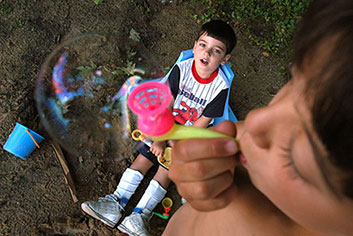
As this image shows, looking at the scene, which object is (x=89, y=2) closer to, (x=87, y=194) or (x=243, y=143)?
(x=87, y=194)

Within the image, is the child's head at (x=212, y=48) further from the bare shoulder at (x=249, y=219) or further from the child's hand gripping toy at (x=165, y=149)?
the bare shoulder at (x=249, y=219)

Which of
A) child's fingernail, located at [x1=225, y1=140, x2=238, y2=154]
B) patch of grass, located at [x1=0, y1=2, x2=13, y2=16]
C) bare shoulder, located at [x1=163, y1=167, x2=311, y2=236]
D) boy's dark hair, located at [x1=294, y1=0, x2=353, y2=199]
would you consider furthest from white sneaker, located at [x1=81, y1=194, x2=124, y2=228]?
patch of grass, located at [x1=0, y1=2, x2=13, y2=16]

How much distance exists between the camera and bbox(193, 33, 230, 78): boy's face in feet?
6.83

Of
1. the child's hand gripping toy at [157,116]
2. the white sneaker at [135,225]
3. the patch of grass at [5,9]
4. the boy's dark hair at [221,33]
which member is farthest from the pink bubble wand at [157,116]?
the patch of grass at [5,9]

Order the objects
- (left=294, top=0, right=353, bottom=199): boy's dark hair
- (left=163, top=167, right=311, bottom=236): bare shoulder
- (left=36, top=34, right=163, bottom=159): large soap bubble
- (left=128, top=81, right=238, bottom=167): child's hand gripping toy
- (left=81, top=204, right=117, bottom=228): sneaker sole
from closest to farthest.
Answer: (left=294, top=0, right=353, bottom=199): boy's dark hair → (left=128, top=81, right=238, bottom=167): child's hand gripping toy → (left=163, top=167, right=311, bottom=236): bare shoulder → (left=36, top=34, right=163, bottom=159): large soap bubble → (left=81, top=204, right=117, bottom=228): sneaker sole

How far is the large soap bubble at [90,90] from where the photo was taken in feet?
5.98

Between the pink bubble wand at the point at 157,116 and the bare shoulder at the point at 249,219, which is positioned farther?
the bare shoulder at the point at 249,219

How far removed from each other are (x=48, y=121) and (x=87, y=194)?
802 mm

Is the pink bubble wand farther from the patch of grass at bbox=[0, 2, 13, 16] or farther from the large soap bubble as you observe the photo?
the patch of grass at bbox=[0, 2, 13, 16]

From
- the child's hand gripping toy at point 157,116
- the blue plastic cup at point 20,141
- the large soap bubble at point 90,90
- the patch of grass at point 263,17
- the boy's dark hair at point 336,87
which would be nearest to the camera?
the boy's dark hair at point 336,87

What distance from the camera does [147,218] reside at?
2223mm

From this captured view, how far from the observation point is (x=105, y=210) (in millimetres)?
2125

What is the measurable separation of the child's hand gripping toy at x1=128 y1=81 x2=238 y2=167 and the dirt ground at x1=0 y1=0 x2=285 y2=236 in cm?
165

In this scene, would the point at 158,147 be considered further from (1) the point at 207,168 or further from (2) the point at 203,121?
(1) the point at 207,168
